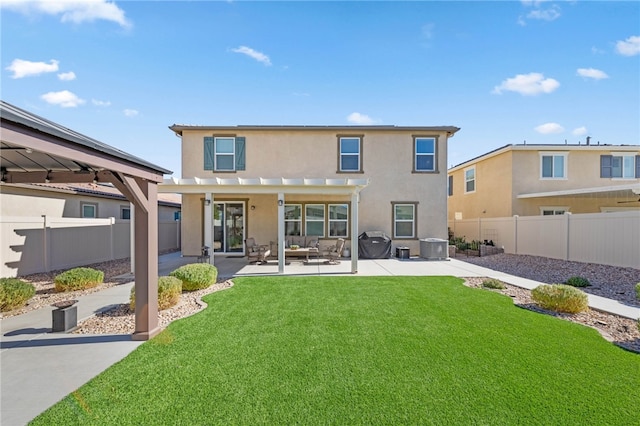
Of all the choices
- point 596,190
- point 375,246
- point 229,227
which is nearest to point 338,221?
point 375,246

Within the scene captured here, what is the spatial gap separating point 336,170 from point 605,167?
53.8ft

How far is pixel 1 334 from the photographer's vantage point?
524 centimetres

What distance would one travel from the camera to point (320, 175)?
15.0 meters

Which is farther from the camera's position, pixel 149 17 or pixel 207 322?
pixel 149 17

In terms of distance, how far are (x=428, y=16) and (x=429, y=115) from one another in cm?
568

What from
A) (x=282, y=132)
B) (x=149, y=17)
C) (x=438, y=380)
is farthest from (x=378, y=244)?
(x=149, y=17)

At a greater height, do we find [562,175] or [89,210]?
[562,175]

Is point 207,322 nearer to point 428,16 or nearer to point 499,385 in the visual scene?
point 499,385

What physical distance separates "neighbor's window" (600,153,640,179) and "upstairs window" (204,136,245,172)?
21.0 metres

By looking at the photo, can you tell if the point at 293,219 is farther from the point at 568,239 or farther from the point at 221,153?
the point at 568,239

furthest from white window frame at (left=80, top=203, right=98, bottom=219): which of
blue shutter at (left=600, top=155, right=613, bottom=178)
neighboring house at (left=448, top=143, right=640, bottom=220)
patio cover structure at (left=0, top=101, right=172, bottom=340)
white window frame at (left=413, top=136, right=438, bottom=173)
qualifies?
blue shutter at (left=600, top=155, right=613, bottom=178)

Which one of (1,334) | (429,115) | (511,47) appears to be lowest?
(1,334)

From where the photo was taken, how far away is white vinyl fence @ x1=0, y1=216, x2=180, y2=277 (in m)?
8.95

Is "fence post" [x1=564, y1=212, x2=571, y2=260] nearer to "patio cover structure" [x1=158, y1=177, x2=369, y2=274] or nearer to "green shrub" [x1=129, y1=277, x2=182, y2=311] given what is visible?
"patio cover structure" [x1=158, y1=177, x2=369, y2=274]
